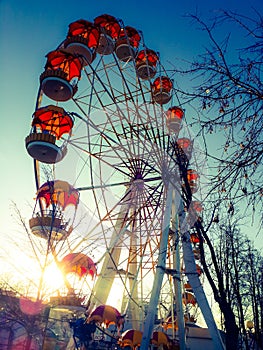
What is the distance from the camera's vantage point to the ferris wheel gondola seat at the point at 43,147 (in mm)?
12055

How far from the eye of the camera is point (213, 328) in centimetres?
1205

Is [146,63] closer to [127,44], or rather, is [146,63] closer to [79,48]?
[127,44]

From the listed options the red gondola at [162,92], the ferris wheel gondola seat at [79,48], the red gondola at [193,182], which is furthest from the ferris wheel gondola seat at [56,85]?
the red gondola at [193,182]

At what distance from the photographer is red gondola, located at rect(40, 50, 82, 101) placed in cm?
1248

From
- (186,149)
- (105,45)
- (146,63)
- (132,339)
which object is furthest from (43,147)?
(132,339)

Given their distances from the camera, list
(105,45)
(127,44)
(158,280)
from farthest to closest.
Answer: (105,45)
(127,44)
(158,280)

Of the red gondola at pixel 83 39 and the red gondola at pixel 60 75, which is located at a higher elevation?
the red gondola at pixel 83 39

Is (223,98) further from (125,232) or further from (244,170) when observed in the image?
(125,232)

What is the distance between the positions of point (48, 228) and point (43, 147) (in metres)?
3.25

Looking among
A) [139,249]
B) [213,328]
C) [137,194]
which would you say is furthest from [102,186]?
[213,328]

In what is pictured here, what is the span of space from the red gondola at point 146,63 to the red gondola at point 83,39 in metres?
2.43

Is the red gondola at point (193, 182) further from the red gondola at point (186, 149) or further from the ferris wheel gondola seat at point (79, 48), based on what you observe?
the ferris wheel gondola seat at point (79, 48)

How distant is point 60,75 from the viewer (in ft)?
40.8

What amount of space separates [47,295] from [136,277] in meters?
3.93
